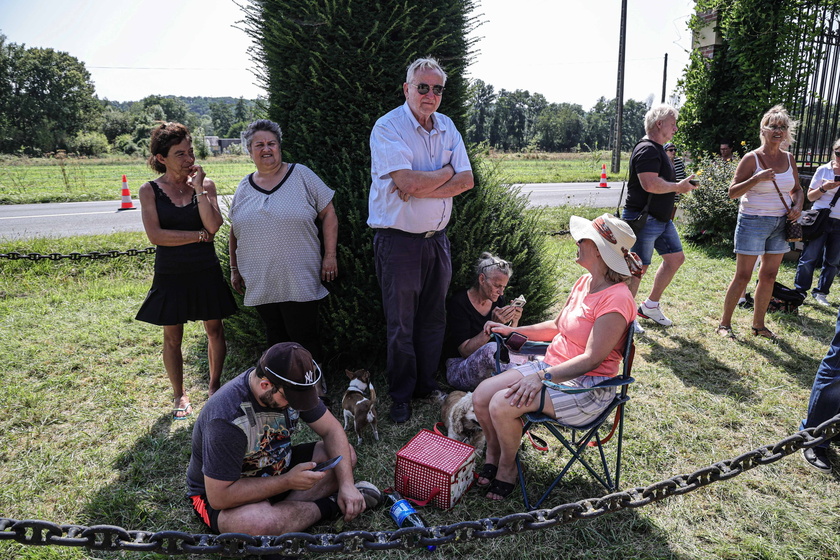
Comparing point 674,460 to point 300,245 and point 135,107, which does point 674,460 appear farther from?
point 135,107

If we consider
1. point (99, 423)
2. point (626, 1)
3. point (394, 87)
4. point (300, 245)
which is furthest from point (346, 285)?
point (626, 1)

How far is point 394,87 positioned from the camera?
167 inches

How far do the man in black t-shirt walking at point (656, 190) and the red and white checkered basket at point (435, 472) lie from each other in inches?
93.9

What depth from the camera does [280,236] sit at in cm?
366

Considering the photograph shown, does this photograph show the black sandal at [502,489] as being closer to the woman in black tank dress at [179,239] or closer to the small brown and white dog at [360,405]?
the small brown and white dog at [360,405]

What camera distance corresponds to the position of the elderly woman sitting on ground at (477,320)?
3.92m

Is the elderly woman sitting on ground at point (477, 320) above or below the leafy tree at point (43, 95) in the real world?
below

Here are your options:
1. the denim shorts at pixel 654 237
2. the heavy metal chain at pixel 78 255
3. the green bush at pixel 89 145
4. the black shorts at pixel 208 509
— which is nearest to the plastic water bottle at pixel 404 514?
the black shorts at pixel 208 509

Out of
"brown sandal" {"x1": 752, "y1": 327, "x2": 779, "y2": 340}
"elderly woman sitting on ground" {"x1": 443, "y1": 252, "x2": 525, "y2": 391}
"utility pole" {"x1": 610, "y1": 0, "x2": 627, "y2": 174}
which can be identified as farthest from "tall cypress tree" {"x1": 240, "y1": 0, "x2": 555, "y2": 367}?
"utility pole" {"x1": 610, "y1": 0, "x2": 627, "y2": 174}

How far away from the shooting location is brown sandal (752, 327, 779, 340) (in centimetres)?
518

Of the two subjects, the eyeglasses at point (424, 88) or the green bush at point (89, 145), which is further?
the green bush at point (89, 145)

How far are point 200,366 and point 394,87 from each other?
2982 millimetres

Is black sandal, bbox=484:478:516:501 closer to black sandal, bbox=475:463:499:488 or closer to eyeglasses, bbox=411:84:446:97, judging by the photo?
black sandal, bbox=475:463:499:488

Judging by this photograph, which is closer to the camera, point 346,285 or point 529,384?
point 529,384
